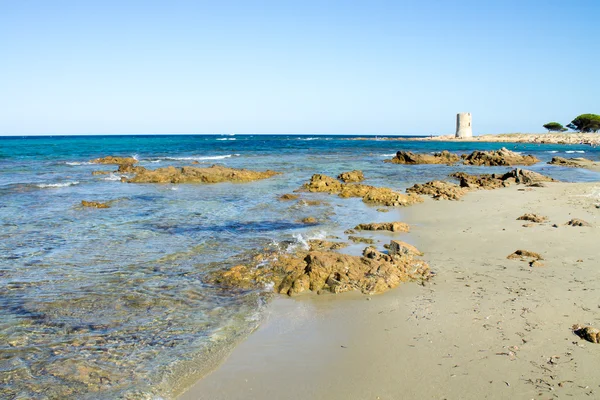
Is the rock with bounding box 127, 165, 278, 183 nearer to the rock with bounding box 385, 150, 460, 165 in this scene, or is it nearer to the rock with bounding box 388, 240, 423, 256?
the rock with bounding box 388, 240, 423, 256

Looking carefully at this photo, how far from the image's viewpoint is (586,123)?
88.3 meters

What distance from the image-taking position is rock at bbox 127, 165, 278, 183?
75.7ft

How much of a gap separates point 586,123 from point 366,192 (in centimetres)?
8990

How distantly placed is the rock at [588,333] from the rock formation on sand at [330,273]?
2.34 metres

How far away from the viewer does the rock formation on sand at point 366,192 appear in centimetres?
1509

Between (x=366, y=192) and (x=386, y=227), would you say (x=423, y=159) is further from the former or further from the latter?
(x=386, y=227)

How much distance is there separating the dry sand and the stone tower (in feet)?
282

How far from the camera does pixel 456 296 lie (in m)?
6.26

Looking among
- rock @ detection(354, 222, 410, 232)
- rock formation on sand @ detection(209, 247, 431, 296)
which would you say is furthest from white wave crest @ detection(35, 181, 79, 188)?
rock formation on sand @ detection(209, 247, 431, 296)

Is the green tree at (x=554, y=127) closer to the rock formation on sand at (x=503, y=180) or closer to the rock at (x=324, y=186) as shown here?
the rock formation on sand at (x=503, y=180)

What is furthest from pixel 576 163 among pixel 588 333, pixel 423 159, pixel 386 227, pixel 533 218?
pixel 588 333

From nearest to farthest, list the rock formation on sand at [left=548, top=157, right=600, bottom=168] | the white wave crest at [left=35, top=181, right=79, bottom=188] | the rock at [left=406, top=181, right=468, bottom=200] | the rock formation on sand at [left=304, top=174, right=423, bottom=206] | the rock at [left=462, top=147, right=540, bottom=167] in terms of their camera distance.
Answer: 1. the rock formation on sand at [left=304, top=174, right=423, bottom=206]
2. the rock at [left=406, top=181, right=468, bottom=200]
3. the white wave crest at [left=35, top=181, right=79, bottom=188]
4. the rock formation on sand at [left=548, top=157, right=600, bottom=168]
5. the rock at [left=462, top=147, right=540, bottom=167]

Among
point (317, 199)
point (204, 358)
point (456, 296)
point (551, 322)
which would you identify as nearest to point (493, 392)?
point (551, 322)

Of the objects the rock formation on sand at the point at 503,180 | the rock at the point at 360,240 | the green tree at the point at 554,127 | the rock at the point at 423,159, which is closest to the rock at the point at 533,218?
the rock at the point at 360,240
